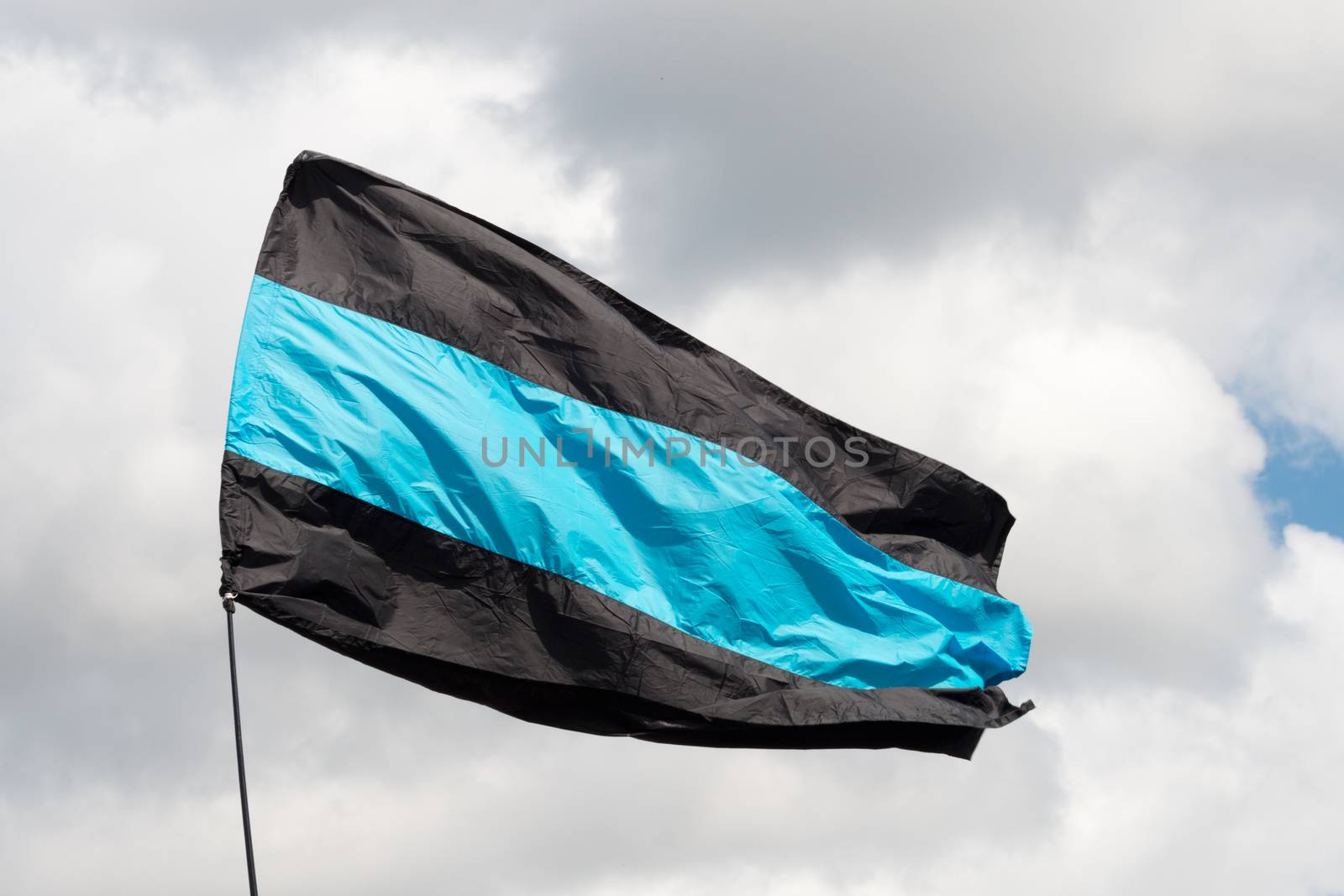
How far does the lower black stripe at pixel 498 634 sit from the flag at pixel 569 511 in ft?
0.11

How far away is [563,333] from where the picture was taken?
23.4m

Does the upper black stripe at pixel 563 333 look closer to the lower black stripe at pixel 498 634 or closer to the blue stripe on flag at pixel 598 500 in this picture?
the blue stripe on flag at pixel 598 500

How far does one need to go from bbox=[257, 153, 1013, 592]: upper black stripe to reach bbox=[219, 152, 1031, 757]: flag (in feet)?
0.11

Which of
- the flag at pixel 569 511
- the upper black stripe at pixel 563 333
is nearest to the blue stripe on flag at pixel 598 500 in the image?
the flag at pixel 569 511

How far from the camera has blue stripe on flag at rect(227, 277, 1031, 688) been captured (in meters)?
21.4

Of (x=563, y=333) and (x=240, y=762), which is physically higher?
(x=563, y=333)

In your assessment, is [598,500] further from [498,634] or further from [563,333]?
[498,634]

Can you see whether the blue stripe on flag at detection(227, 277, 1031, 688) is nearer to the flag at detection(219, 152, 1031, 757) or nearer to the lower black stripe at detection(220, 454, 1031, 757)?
the flag at detection(219, 152, 1031, 757)

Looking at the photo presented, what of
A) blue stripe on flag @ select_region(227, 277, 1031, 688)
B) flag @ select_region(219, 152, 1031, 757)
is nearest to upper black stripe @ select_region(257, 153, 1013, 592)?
flag @ select_region(219, 152, 1031, 757)

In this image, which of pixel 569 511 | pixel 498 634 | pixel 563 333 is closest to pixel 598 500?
pixel 569 511

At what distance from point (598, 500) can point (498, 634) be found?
2.52 metres

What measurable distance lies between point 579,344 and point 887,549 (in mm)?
5117

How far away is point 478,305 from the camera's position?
912 inches

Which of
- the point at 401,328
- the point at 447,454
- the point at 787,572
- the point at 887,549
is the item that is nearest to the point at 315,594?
the point at 447,454
